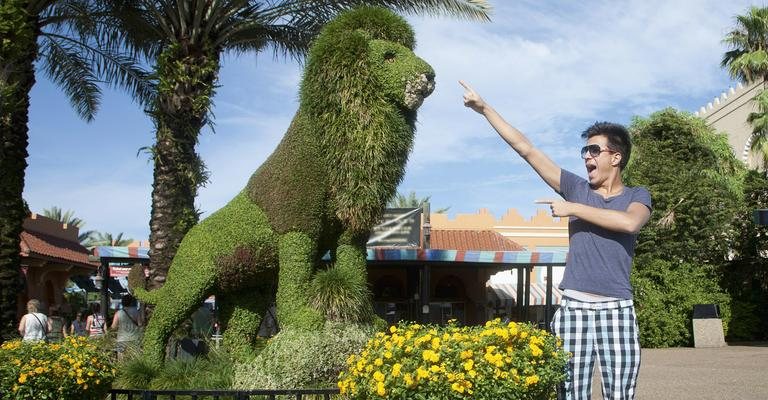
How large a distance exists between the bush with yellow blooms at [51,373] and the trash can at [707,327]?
46.3 ft

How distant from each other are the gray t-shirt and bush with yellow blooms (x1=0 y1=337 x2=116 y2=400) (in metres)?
4.03

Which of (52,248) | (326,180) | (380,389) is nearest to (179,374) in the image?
(326,180)

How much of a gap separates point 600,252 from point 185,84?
7.50 m

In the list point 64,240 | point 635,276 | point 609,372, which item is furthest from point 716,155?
point 64,240

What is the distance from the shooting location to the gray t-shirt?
3.55m

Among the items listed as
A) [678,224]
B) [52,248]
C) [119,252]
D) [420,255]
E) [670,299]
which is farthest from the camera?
[52,248]

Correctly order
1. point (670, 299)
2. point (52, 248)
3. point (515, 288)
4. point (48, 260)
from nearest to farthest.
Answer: point (670, 299) < point (48, 260) < point (52, 248) < point (515, 288)

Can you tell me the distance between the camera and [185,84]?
9859 mm

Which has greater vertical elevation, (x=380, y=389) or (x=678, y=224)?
(x=678, y=224)

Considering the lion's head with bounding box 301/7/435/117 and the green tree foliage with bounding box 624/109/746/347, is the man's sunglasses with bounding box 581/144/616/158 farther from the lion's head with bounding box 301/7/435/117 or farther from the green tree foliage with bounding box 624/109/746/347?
the green tree foliage with bounding box 624/109/746/347

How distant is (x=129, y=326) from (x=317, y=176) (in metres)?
5.02

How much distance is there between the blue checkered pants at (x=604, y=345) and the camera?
348 centimetres

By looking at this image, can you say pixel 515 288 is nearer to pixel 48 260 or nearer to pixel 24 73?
pixel 48 260

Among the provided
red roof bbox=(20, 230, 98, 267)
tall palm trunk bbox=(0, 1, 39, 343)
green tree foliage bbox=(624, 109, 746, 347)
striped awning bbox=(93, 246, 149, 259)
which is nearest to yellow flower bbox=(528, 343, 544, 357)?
tall palm trunk bbox=(0, 1, 39, 343)
